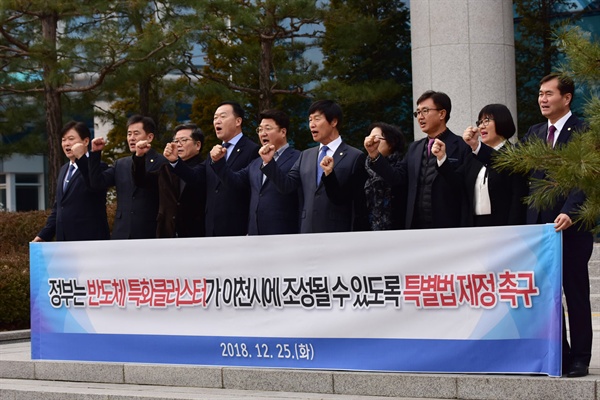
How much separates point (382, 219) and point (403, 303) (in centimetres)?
108

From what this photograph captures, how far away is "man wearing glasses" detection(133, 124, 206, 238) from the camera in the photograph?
340 inches

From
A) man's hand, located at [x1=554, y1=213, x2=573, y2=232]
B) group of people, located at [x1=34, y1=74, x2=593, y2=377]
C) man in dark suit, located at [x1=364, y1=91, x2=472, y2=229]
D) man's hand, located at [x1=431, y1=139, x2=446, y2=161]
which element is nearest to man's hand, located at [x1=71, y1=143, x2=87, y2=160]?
group of people, located at [x1=34, y1=74, x2=593, y2=377]

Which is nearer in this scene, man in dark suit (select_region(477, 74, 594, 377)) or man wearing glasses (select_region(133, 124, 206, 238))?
man in dark suit (select_region(477, 74, 594, 377))

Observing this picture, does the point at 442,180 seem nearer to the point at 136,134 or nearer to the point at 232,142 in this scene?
the point at 232,142

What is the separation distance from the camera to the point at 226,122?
27.5 feet

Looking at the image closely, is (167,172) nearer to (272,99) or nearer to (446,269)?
(446,269)

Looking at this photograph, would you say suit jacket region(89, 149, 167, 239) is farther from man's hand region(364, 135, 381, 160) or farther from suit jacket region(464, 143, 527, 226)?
suit jacket region(464, 143, 527, 226)

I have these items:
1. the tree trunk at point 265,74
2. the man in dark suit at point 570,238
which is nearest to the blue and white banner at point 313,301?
the man in dark suit at point 570,238

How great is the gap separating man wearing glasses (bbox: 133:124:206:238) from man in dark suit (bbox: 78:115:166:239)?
0.07 m

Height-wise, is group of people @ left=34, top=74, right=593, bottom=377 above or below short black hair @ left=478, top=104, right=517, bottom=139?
below

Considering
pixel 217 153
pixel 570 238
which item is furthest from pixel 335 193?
pixel 570 238

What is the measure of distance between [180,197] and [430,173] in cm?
238

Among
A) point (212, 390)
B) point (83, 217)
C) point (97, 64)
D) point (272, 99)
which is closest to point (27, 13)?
point (97, 64)

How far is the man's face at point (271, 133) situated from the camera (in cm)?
805
